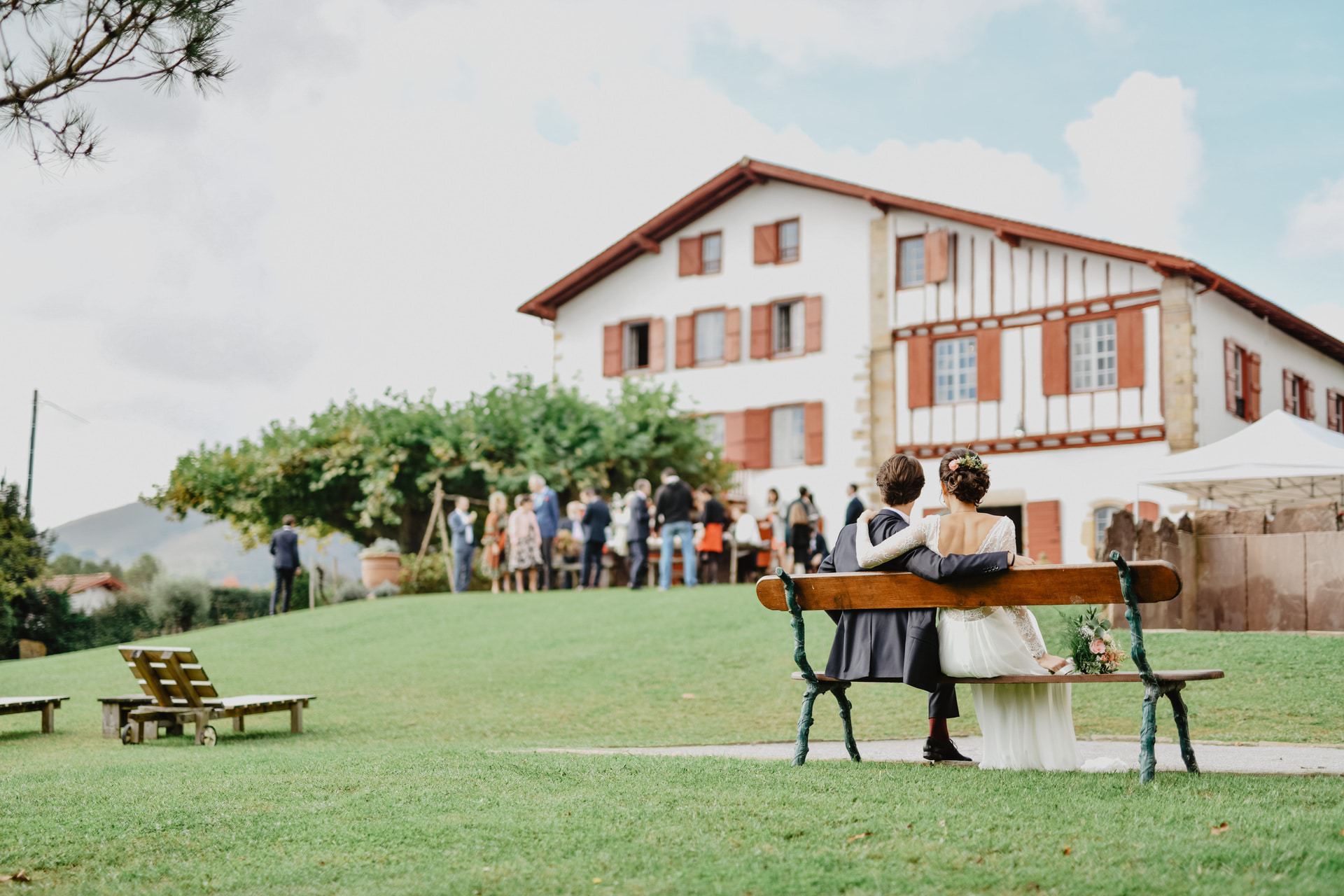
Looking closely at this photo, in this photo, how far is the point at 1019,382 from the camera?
29047mm

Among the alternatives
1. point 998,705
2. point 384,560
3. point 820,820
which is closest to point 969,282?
point 384,560

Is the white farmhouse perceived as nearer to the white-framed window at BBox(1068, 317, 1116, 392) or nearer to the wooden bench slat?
the white-framed window at BBox(1068, 317, 1116, 392)

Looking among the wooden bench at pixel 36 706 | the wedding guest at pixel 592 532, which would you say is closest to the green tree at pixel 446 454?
the wedding guest at pixel 592 532

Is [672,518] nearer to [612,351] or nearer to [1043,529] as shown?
[1043,529]

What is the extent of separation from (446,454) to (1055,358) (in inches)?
476

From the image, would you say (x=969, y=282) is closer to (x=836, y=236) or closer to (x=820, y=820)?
(x=836, y=236)

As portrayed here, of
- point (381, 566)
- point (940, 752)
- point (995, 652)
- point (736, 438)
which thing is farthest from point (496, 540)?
point (995, 652)

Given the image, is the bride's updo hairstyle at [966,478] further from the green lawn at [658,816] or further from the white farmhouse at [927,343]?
the white farmhouse at [927,343]

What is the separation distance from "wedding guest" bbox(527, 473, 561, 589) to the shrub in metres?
12.6

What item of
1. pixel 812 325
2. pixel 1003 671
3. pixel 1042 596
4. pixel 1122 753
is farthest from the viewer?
pixel 812 325

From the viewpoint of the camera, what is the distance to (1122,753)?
8.23m

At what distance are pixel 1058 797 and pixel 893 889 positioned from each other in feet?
5.18

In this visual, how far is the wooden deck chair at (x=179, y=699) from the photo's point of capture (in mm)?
11336

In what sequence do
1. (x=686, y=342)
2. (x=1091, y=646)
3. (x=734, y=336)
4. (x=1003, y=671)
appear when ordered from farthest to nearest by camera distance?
1. (x=686, y=342)
2. (x=734, y=336)
3. (x=1091, y=646)
4. (x=1003, y=671)
